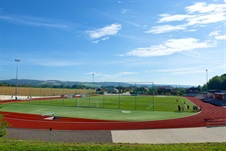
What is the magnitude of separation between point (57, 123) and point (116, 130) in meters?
7.14

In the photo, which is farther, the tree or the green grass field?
the green grass field

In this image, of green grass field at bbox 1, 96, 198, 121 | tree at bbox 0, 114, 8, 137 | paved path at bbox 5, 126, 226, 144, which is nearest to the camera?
tree at bbox 0, 114, 8, 137

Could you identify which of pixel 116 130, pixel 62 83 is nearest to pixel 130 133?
pixel 116 130

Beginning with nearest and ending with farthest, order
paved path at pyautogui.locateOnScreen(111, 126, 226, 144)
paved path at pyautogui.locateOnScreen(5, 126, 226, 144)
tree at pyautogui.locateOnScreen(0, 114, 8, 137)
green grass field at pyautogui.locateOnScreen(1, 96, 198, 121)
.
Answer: tree at pyautogui.locateOnScreen(0, 114, 8, 137)
paved path at pyautogui.locateOnScreen(111, 126, 226, 144)
paved path at pyautogui.locateOnScreen(5, 126, 226, 144)
green grass field at pyautogui.locateOnScreen(1, 96, 198, 121)

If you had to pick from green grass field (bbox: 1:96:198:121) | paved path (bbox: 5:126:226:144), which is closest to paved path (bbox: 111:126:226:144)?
paved path (bbox: 5:126:226:144)

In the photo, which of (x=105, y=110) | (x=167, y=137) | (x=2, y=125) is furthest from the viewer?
(x=105, y=110)

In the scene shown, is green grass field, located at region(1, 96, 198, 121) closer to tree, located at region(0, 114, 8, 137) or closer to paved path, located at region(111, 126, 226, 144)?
paved path, located at region(111, 126, 226, 144)

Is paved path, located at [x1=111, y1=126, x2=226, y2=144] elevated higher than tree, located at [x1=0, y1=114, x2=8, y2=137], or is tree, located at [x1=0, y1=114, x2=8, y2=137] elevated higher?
tree, located at [x1=0, y1=114, x2=8, y2=137]

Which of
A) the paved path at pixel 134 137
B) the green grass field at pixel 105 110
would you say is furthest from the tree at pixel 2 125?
the green grass field at pixel 105 110

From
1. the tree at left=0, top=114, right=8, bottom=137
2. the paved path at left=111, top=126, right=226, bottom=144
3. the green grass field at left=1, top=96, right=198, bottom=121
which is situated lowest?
the paved path at left=111, top=126, right=226, bottom=144

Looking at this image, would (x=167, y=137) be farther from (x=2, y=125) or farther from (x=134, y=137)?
(x=2, y=125)

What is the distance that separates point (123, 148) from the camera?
10984mm

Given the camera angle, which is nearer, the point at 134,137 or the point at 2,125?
the point at 2,125

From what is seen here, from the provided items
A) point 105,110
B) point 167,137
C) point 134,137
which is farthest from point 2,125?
point 105,110
